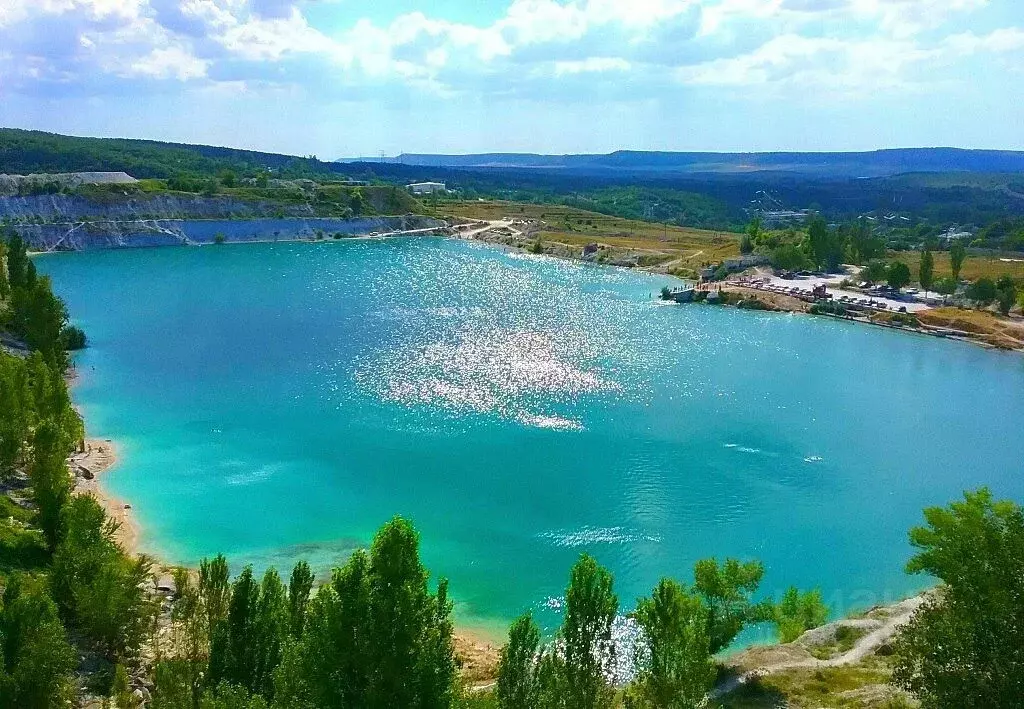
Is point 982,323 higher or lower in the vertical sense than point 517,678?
lower

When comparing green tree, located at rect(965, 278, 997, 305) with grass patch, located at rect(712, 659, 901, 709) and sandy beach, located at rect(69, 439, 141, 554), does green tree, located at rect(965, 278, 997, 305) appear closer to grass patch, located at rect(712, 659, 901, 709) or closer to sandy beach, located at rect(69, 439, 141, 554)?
grass patch, located at rect(712, 659, 901, 709)

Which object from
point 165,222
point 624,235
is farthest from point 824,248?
point 165,222

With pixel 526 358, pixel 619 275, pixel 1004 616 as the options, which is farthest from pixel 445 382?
pixel 619 275

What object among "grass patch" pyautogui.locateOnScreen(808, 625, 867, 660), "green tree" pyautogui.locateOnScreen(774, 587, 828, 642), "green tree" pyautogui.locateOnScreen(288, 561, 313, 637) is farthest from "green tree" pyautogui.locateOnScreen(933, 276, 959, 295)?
"green tree" pyautogui.locateOnScreen(288, 561, 313, 637)

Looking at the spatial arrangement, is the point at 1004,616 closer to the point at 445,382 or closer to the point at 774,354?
the point at 445,382

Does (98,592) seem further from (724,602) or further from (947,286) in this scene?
(947,286)
